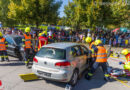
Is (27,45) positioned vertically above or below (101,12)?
below

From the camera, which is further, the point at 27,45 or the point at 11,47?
the point at 11,47

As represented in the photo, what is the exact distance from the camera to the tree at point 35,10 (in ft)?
45.9

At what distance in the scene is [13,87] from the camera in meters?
4.55

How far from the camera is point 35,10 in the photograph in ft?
46.7

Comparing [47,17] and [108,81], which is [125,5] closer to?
[47,17]

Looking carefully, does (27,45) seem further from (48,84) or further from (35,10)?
(35,10)

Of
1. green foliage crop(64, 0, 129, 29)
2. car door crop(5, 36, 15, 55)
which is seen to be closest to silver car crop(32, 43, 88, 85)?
car door crop(5, 36, 15, 55)

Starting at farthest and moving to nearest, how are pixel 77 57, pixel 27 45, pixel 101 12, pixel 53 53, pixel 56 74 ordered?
pixel 101 12 → pixel 27 45 → pixel 77 57 → pixel 53 53 → pixel 56 74

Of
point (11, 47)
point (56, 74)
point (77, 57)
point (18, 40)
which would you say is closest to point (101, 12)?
point (18, 40)

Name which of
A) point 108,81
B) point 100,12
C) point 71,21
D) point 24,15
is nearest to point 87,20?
point 100,12

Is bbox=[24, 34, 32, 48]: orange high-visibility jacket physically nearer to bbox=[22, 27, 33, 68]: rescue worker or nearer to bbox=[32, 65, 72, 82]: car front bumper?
bbox=[22, 27, 33, 68]: rescue worker

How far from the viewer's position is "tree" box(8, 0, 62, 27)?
14002 millimetres

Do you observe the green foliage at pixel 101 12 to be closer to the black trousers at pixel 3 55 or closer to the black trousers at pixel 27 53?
the black trousers at pixel 27 53

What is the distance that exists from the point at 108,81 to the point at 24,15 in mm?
12202
